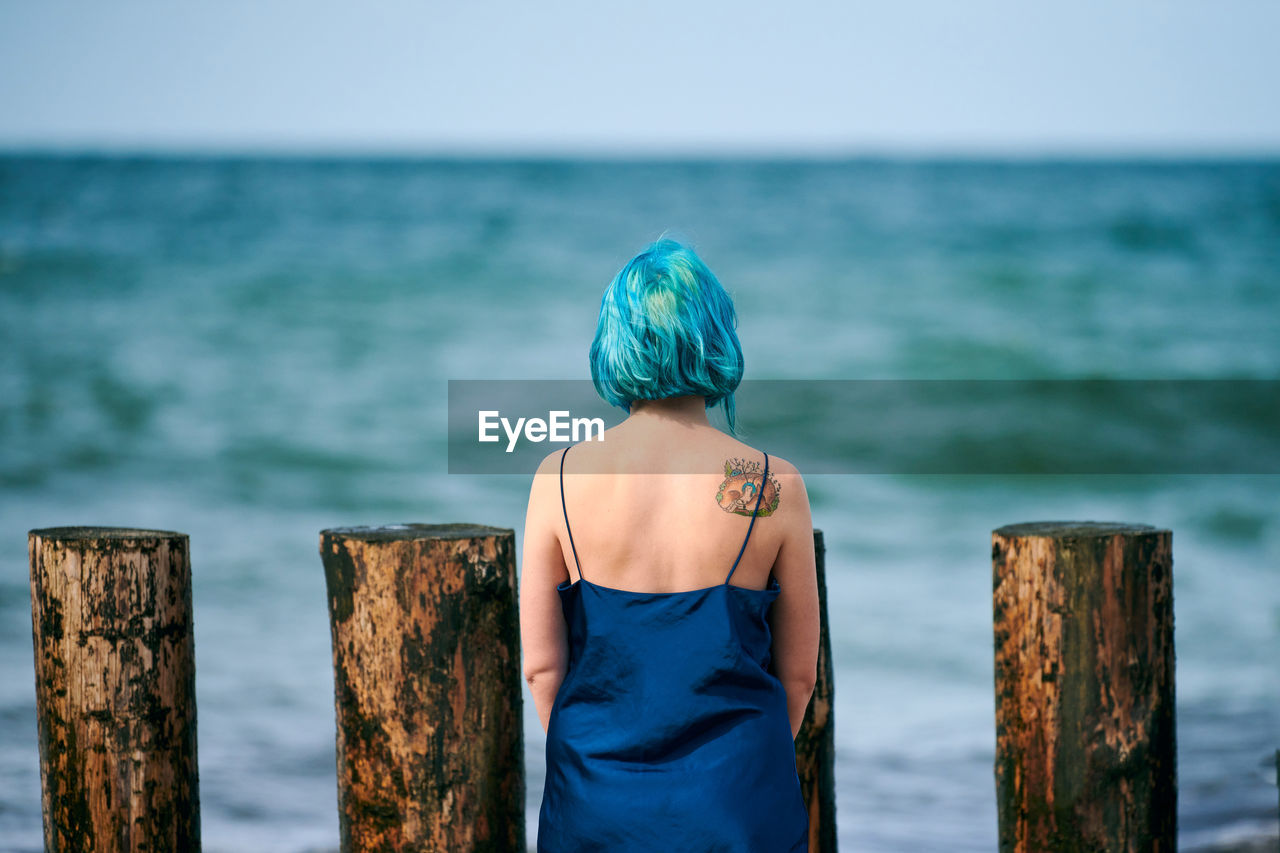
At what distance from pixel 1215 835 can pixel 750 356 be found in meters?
10.7

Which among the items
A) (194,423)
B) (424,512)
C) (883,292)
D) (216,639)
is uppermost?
(883,292)

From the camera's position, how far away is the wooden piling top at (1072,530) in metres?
2.66

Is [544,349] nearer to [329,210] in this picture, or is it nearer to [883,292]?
[883,292]

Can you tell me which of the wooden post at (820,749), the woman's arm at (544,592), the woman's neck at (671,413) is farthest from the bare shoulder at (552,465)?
the wooden post at (820,749)

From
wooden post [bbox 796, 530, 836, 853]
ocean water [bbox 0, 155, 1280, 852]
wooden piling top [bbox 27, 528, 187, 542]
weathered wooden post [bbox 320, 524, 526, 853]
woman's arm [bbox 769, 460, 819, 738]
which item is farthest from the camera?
ocean water [bbox 0, 155, 1280, 852]

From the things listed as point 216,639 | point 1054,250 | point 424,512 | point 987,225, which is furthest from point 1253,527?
point 987,225

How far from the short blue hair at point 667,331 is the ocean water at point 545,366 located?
0.14m

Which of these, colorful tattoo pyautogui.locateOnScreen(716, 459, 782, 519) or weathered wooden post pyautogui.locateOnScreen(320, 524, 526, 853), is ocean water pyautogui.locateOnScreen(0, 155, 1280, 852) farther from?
weathered wooden post pyautogui.locateOnScreen(320, 524, 526, 853)

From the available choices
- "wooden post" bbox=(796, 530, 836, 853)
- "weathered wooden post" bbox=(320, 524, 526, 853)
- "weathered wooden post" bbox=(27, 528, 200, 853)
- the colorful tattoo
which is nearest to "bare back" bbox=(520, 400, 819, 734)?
the colorful tattoo

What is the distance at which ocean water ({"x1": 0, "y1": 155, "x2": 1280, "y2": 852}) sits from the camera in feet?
17.6

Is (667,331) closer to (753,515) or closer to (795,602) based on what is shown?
(753,515)

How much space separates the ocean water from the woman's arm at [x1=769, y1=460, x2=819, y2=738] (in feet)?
1.84

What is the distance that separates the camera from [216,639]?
248 inches

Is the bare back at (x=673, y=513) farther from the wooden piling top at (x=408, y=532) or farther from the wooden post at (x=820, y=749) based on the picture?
the wooden post at (x=820, y=749)
